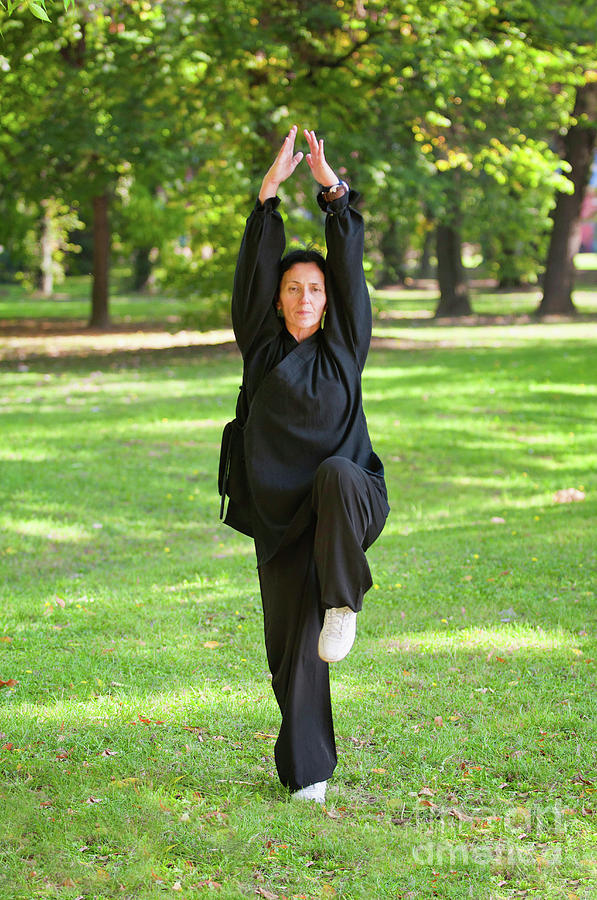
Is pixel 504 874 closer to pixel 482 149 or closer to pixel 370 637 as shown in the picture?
pixel 370 637

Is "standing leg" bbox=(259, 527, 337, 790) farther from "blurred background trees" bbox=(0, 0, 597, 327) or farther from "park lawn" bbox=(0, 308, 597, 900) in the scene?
"blurred background trees" bbox=(0, 0, 597, 327)

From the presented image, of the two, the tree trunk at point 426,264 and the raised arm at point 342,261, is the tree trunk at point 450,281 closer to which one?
the tree trunk at point 426,264

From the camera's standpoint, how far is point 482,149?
1875cm

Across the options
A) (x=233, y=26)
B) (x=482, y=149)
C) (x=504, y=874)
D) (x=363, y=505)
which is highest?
(x=233, y=26)

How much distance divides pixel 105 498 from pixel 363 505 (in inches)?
231

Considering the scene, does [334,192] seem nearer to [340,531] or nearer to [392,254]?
[340,531]

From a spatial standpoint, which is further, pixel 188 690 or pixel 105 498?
pixel 105 498

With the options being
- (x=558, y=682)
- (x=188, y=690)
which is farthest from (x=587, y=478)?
(x=188, y=690)

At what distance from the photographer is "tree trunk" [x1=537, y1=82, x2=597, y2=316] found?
2416 centimetres

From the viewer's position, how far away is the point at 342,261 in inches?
149

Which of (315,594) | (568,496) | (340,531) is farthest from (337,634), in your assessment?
(568,496)

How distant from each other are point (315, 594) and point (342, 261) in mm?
1218

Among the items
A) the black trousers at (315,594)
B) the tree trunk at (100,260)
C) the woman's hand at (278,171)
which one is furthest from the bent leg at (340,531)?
the tree trunk at (100,260)

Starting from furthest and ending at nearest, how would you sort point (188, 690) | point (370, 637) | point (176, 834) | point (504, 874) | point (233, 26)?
point (233, 26) < point (370, 637) < point (188, 690) < point (176, 834) < point (504, 874)
